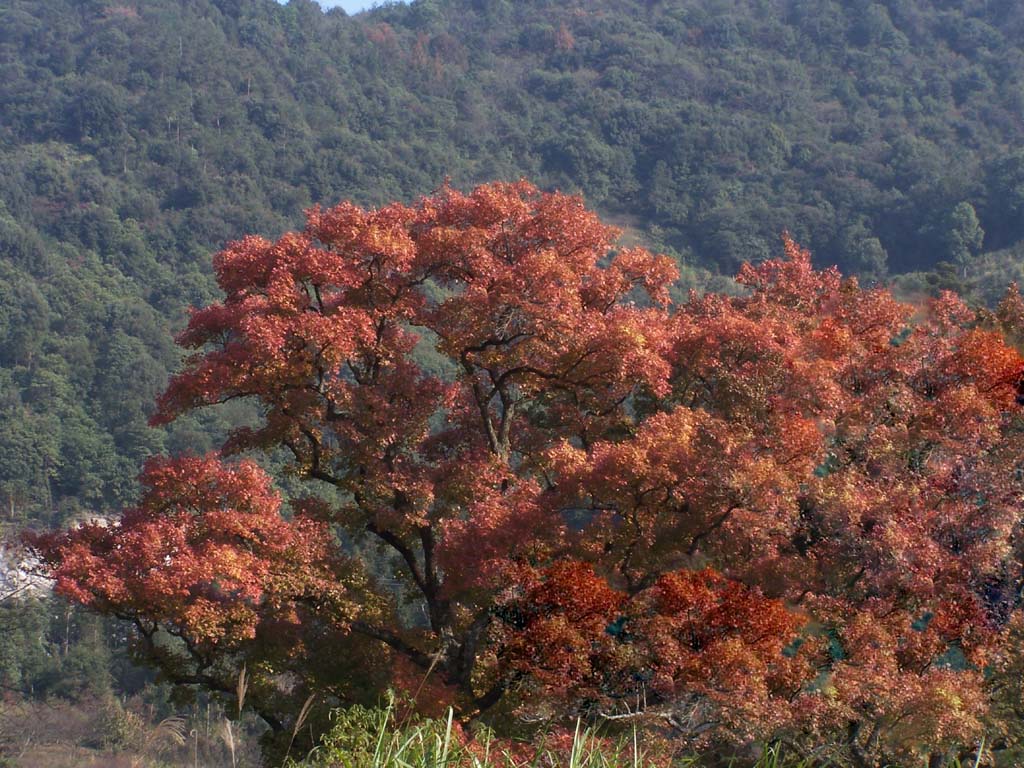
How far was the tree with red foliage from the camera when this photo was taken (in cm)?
862

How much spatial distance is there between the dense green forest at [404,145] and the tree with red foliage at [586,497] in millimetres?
23818

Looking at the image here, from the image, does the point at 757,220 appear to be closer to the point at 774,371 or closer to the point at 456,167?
the point at 456,167

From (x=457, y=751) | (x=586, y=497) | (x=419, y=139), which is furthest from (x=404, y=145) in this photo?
(x=457, y=751)

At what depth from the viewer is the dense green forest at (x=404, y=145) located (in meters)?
46.5

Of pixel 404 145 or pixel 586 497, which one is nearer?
pixel 586 497

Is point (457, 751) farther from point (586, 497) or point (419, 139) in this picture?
point (419, 139)

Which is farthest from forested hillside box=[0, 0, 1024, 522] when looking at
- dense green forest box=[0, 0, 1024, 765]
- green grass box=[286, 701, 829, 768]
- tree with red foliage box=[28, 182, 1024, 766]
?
Answer: green grass box=[286, 701, 829, 768]

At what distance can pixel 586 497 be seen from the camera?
33.4 feet

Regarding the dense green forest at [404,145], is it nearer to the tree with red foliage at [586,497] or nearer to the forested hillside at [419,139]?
the forested hillside at [419,139]

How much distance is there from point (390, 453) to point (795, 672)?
16.4ft

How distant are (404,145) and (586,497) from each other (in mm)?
71906

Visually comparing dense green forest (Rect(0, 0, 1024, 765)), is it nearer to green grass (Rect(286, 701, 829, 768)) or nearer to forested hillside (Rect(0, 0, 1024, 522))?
forested hillside (Rect(0, 0, 1024, 522))

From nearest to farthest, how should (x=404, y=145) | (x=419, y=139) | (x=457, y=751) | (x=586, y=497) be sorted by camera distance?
(x=457, y=751)
(x=586, y=497)
(x=404, y=145)
(x=419, y=139)

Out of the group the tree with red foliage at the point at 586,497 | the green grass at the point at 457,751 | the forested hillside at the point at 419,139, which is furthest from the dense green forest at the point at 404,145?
the green grass at the point at 457,751
